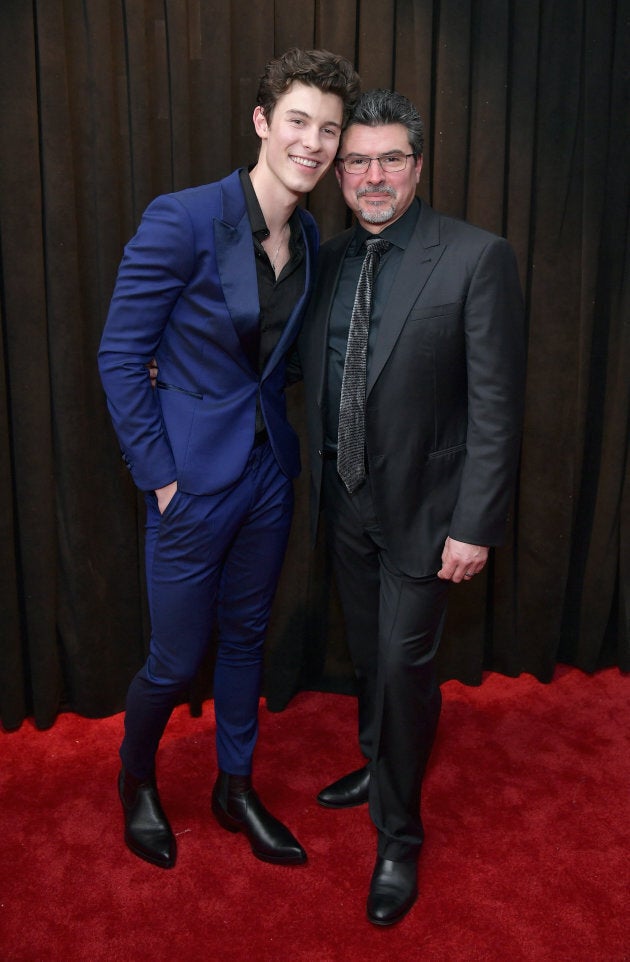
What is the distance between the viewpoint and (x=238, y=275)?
1840 millimetres

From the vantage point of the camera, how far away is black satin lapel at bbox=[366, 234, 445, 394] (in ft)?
5.98

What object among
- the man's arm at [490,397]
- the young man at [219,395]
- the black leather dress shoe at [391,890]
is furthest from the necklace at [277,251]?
the black leather dress shoe at [391,890]

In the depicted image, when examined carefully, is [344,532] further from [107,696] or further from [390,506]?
[107,696]

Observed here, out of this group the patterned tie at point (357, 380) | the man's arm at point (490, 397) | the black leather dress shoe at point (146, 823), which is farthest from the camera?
the black leather dress shoe at point (146, 823)

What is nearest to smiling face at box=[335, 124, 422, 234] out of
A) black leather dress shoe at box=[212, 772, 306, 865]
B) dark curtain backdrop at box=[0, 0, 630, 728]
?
dark curtain backdrop at box=[0, 0, 630, 728]

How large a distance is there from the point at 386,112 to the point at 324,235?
0.74 metres

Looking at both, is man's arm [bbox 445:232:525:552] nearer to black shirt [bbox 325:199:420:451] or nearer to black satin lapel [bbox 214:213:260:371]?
black shirt [bbox 325:199:420:451]

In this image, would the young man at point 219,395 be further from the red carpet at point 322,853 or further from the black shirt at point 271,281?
the red carpet at point 322,853

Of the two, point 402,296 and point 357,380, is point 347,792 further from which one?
point 402,296

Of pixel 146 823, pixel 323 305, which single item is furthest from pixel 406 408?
pixel 146 823

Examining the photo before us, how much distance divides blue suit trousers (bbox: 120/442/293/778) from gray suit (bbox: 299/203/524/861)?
0.17m

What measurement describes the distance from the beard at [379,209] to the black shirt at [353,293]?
48 mm

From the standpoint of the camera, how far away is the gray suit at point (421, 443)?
1.80 metres

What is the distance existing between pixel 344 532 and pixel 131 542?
78cm
